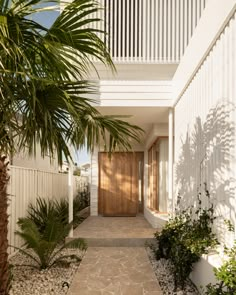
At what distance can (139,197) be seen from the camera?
14.2 m

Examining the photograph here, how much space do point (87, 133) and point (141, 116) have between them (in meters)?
4.79

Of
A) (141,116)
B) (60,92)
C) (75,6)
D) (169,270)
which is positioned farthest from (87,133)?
(141,116)

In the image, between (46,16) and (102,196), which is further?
(102,196)

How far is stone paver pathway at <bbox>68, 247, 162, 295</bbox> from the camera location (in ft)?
16.2

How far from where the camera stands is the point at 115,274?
571cm

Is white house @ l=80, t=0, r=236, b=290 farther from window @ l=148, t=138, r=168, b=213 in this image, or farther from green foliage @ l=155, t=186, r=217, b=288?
green foliage @ l=155, t=186, r=217, b=288

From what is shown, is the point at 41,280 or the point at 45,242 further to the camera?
the point at 45,242

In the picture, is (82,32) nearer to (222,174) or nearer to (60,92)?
(60,92)

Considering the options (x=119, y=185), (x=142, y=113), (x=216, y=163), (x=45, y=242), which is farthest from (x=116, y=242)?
(x=119, y=185)

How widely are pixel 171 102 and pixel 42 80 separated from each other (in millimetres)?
5385

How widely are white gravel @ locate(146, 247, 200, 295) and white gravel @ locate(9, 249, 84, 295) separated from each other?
1.46m

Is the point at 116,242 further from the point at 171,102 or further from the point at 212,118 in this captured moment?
the point at 212,118

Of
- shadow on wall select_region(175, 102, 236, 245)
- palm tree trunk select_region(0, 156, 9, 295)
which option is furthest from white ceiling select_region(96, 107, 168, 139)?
palm tree trunk select_region(0, 156, 9, 295)

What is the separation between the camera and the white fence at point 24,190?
6.60 meters
